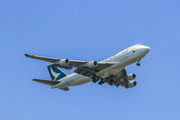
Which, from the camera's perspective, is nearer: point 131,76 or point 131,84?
point 131,76

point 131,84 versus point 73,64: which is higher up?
point 73,64

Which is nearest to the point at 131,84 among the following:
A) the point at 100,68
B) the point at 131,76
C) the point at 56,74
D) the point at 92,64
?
the point at 131,76

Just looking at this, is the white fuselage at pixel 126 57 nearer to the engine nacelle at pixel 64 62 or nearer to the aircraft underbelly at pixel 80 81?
the aircraft underbelly at pixel 80 81

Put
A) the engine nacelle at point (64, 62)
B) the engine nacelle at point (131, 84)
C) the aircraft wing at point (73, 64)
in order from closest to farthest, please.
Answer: the engine nacelle at point (64, 62), the aircraft wing at point (73, 64), the engine nacelle at point (131, 84)

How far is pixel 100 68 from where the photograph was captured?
48219mm

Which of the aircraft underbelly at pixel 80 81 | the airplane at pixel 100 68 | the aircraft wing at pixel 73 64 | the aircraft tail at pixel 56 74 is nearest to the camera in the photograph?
the aircraft wing at pixel 73 64

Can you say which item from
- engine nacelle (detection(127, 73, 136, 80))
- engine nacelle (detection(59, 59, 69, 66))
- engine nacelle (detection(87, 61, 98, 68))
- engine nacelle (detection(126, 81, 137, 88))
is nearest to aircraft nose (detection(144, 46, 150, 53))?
engine nacelle (detection(87, 61, 98, 68))

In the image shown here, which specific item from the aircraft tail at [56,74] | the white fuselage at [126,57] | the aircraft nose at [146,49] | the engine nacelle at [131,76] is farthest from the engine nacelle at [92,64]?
the engine nacelle at [131,76]

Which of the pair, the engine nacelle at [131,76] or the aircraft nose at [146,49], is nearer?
the aircraft nose at [146,49]

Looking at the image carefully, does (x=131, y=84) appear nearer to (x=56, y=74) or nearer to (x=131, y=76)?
(x=131, y=76)

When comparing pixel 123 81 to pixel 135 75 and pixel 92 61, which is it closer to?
pixel 135 75

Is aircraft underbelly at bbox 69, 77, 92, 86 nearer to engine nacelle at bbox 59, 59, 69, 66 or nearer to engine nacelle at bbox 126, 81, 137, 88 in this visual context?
engine nacelle at bbox 59, 59, 69, 66

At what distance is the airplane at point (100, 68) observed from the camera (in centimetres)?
A: 4622

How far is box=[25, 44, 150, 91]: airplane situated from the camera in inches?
1820
